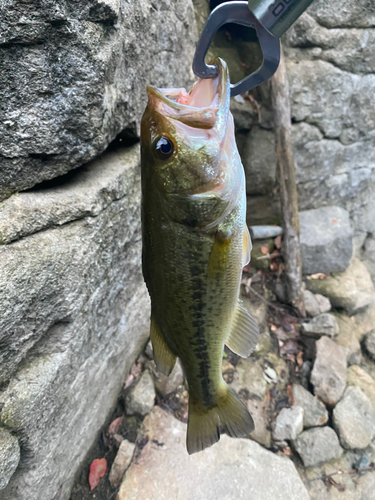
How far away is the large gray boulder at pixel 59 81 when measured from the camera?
109cm

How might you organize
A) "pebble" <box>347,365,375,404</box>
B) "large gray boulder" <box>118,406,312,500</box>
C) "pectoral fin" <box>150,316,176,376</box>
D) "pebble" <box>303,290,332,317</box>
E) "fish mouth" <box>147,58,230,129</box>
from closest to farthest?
"fish mouth" <box>147,58,230,129</box>, "pectoral fin" <box>150,316,176,376</box>, "large gray boulder" <box>118,406,312,500</box>, "pebble" <box>347,365,375,404</box>, "pebble" <box>303,290,332,317</box>

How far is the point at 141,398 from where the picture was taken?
7.89 feet

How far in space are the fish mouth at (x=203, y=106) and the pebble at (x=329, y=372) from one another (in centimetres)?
280

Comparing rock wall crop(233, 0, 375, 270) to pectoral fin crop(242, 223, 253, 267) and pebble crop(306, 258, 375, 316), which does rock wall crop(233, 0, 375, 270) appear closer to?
pebble crop(306, 258, 375, 316)

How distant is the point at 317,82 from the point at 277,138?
2.51 feet

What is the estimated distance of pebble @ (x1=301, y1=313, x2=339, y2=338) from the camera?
3307 mm

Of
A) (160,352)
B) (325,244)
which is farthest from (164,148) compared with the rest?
(325,244)

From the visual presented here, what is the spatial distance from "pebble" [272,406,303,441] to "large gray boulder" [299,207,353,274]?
178 cm

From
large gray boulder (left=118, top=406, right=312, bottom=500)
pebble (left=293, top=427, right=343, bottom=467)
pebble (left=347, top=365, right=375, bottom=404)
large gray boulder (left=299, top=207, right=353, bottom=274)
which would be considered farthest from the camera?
large gray boulder (left=299, top=207, right=353, bottom=274)

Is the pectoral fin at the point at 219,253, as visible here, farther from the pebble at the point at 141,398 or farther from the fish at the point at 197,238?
the pebble at the point at 141,398

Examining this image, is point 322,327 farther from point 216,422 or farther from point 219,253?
point 219,253

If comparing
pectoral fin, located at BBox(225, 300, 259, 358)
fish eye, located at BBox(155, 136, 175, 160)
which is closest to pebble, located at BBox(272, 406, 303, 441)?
pectoral fin, located at BBox(225, 300, 259, 358)

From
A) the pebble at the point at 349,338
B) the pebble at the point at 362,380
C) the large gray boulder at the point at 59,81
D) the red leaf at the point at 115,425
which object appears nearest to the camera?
the large gray boulder at the point at 59,81

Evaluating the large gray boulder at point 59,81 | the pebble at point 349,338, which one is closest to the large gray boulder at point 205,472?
the pebble at point 349,338
